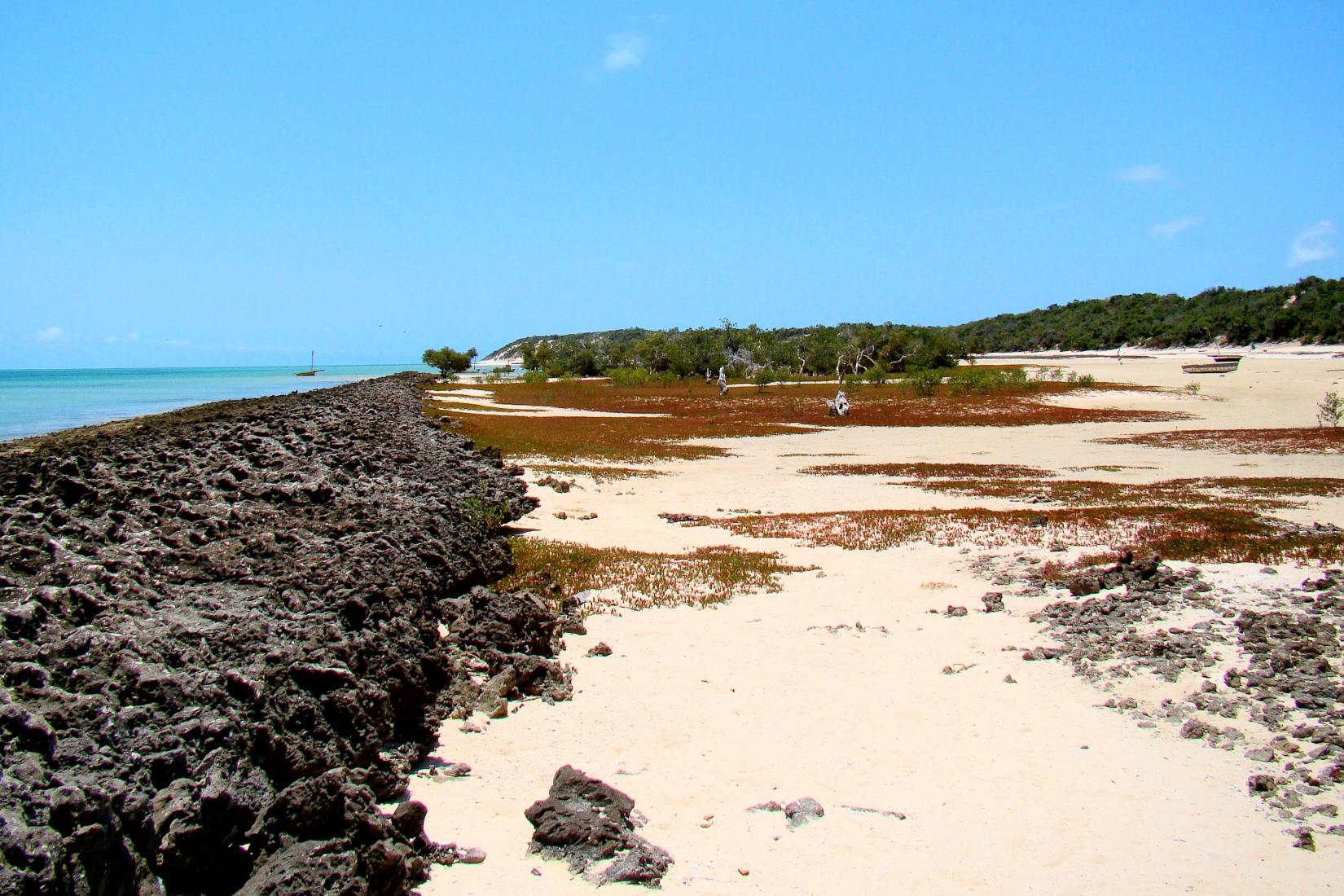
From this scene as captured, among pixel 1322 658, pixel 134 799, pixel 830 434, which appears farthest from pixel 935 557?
pixel 830 434

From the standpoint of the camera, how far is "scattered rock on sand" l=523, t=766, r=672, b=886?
555 cm

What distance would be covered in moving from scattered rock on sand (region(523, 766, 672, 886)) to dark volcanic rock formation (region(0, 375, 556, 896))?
0.81m

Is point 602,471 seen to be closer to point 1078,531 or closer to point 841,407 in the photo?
point 1078,531

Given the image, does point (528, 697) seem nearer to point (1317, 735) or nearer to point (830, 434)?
point (1317, 735)

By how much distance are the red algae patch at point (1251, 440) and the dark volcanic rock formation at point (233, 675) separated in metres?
34.9

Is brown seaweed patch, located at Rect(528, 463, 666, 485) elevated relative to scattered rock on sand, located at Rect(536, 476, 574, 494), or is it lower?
lower

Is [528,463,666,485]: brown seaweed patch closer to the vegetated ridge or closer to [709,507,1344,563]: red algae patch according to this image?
[709,507,1344,563]: red algae patch

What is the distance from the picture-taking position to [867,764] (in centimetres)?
754

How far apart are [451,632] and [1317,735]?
8.61m

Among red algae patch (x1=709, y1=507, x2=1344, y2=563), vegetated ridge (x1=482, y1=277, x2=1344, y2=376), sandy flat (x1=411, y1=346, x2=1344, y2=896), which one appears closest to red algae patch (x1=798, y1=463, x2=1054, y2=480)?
red algae patch (x1=709, y1=507, x2=1344, y2=563)

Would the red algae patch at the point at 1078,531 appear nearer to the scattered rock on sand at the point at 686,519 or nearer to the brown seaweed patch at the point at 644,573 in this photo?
the scattered rock on sand at the point at 686,519

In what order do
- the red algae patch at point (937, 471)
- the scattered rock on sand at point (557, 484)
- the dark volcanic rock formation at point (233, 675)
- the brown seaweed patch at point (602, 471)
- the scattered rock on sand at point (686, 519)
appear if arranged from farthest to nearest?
the red algae patch at point (937, 471) < the brown seaweed patch at point (602, 471) < the scattered rock on sand at point (557, 484) < the scattered rock on sand at point (686, 519) < the dark volcanic rock formation at point (233, 675)

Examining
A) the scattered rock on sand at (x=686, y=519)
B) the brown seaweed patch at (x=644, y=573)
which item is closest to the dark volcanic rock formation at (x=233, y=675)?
the brown seaweed patch at (x=644, y=573)

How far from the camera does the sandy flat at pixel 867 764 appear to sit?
5867mm
